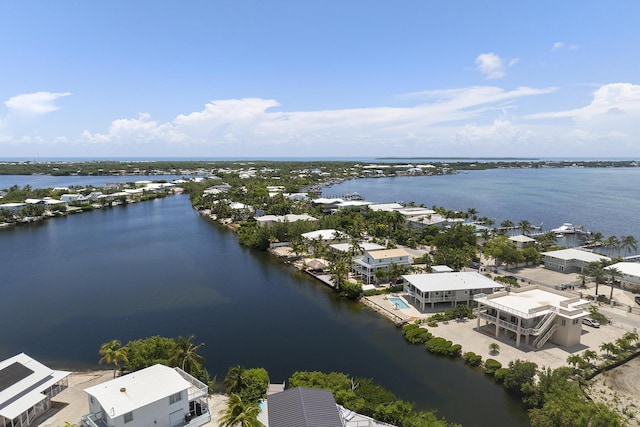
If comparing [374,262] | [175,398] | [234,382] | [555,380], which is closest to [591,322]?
[555,380]

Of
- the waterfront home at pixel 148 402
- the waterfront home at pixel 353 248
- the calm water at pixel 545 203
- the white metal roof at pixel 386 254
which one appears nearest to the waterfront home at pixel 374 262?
the white metal roof at pixel 386 254

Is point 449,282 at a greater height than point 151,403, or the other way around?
point 151,403

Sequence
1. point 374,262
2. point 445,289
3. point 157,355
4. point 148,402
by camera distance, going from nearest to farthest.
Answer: point 148,402 → point 157,355 → point 445,289 → point 374,262

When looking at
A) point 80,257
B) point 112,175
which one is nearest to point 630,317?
point 80,257

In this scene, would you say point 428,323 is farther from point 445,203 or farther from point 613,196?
point 613,196

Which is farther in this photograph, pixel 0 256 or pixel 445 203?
pixel 445 203

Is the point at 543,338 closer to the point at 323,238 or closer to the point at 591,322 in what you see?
the point at 591,322

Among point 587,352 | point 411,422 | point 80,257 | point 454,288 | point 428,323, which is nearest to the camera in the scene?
point 411,422

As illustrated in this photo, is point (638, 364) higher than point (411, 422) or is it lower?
lower
